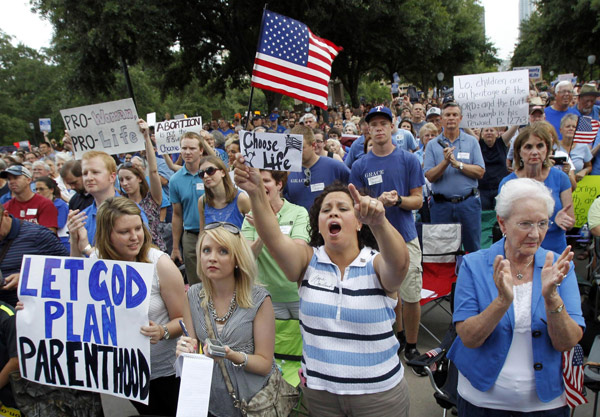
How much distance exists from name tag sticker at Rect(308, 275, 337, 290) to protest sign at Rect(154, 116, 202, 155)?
5.32 m

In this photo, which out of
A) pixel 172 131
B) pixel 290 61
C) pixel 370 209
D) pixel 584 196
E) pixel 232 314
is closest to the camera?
pixel 370 209

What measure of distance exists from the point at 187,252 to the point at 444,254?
8.95ft

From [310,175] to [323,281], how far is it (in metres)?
2.52

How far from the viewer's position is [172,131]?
23.6ft

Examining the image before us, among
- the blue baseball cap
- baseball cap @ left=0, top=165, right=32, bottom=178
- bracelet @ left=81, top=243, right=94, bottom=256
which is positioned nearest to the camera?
bracelet @ left=81, top=243, right=94, bottom=256

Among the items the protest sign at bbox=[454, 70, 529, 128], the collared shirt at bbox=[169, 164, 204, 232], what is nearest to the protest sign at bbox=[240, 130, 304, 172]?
the collared shirt at bbox=[169, 164, 204, 232]

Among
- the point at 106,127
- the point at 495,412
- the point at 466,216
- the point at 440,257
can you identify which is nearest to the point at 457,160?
the point at 466,216

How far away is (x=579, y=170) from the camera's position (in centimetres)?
554

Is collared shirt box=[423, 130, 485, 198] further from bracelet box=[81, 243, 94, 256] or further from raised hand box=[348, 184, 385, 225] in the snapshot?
bracelet box=[81, 243, 94, 256]

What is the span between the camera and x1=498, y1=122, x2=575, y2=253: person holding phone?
3.68 meters

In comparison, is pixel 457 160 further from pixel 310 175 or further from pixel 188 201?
pixel 188 201

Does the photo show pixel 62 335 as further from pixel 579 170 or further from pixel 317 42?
pixel 579 170

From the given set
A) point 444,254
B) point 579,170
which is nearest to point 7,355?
point 444,254

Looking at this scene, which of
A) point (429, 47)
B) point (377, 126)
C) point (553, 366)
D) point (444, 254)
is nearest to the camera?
point (553, 366)
